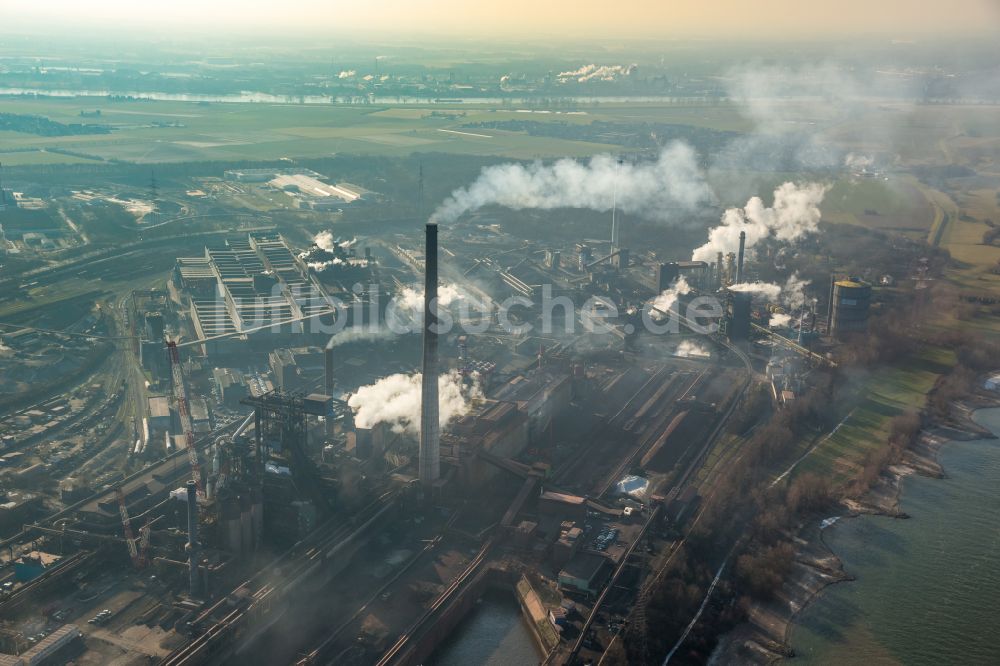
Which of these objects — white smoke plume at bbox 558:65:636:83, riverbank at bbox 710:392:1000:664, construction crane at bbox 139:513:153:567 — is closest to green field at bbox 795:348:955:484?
riverbank at bbox 710:392:1000:664

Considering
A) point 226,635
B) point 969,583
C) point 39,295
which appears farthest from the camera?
point 39,295

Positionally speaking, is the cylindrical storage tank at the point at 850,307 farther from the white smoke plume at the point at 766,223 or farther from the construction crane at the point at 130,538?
the construction crane at the point at 130,538

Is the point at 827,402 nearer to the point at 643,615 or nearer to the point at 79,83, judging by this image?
the point at 643,615

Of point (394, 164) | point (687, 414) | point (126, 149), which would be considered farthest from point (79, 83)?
point (687, 414)

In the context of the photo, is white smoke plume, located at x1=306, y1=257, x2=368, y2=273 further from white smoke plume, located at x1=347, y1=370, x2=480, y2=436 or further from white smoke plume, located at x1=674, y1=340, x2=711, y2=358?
white smoke plume, located at x1=674, y1=340, x2=711, y2=358

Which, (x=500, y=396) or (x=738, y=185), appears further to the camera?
(x=738, y=185)

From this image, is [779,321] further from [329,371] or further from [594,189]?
[594,189]
